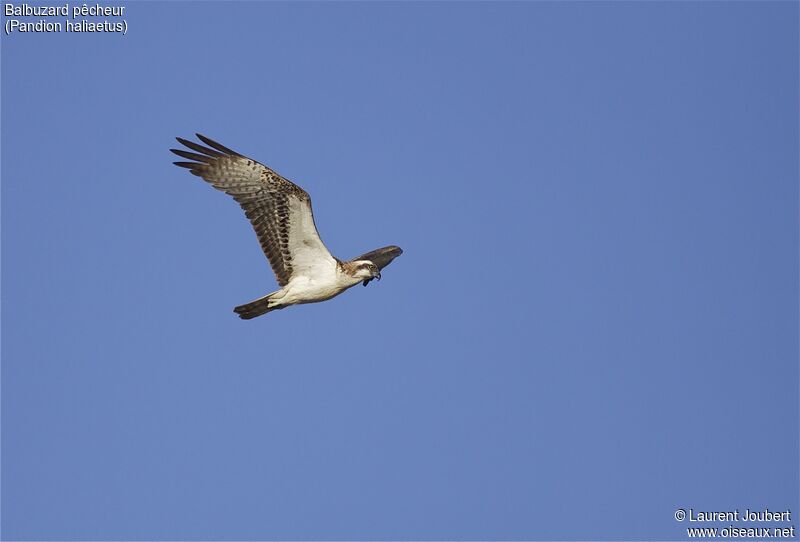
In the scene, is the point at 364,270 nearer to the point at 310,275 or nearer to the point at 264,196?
the point at 310,275

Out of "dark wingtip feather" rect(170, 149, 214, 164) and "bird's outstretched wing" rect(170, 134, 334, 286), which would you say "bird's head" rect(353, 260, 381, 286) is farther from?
"dark wingtip feather" rect(170, 149, 214, 164)

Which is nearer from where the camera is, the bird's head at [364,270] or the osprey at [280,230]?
the osprey at [280,230]

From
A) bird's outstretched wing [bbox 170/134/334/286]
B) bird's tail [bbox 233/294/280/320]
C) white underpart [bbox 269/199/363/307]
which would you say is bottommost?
bird's tail [bbox 233/294/280/320]

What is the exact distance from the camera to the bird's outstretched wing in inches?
661

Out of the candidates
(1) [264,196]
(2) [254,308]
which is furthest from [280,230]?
(2) [254,308]

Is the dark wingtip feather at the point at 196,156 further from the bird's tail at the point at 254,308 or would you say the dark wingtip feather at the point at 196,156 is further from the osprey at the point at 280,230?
the bird's tail at the point at 254,308

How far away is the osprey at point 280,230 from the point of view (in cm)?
1683

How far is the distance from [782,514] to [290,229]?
10.00 metres

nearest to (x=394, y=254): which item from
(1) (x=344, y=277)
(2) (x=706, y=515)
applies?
(1) (x=344, y=277)

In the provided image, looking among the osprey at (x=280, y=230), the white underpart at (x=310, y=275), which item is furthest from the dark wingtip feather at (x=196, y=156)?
the white underpart at (x=310, y=275)

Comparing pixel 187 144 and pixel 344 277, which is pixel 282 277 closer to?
pixel 344 277

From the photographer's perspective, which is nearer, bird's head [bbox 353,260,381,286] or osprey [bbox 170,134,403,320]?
osprey [bbox 170,134,403,320]

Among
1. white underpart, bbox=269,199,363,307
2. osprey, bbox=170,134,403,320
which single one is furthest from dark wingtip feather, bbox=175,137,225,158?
white underpart, bbox=269,199,363,307

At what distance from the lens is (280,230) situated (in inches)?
671
